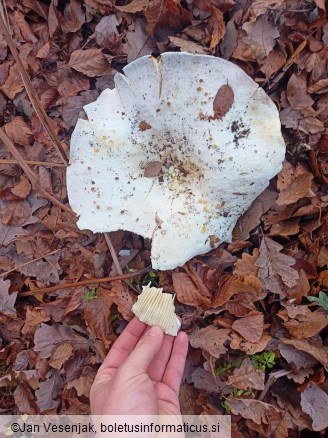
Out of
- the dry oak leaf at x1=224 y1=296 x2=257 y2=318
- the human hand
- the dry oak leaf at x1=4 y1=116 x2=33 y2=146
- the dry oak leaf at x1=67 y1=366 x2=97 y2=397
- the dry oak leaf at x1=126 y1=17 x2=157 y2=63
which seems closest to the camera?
the human hand

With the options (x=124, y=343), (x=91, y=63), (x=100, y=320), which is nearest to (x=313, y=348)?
(x=124, y=343)

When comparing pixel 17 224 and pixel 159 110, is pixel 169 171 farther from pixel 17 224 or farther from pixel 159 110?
pixel 17 224

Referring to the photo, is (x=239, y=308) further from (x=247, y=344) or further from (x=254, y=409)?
(x=254, y=409)

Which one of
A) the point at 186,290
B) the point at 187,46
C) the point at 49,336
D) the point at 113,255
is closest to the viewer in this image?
the point at 187,46

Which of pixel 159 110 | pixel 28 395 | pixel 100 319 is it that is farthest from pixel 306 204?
pixel 28 395

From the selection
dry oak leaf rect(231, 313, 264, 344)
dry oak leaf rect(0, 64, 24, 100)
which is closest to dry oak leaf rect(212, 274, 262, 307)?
dry oak leaf rect(231, 313, 264, 344)

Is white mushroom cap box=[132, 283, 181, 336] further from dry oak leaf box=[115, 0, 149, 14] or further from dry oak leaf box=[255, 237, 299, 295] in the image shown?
dry oak leaf box=[115, 0, 149, 14]
